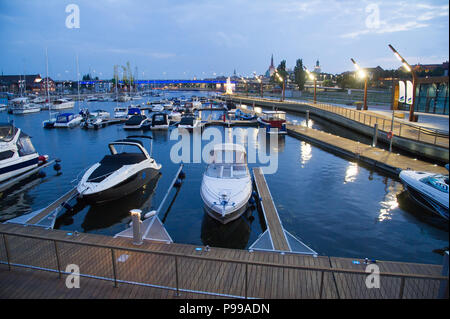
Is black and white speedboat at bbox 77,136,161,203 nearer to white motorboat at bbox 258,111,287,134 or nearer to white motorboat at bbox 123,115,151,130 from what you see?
white motorboat at bbox 258,111,287,134

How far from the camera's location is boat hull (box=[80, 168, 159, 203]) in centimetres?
1598

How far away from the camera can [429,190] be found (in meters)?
15.1

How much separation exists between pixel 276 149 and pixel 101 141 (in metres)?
21.4

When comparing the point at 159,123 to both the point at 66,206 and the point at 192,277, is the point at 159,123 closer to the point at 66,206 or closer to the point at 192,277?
the point at 66,206

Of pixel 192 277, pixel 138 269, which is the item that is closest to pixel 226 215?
pixel 192 277

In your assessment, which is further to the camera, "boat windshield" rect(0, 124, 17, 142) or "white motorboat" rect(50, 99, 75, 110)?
"white motorboat" rect(50, 99, 75, 110)

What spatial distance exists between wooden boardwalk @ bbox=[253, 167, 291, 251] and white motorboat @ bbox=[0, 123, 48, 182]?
54.2 ft

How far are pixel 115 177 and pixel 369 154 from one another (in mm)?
19910

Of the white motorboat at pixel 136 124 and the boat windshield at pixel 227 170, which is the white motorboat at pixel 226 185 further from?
the white motorboat at pixel 136 124

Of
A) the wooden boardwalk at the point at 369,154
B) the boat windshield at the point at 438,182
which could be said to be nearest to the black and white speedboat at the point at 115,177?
the boat windshield at the point at 438,182

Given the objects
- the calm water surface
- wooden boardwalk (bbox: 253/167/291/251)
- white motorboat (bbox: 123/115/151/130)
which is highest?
white motorboat (bbox: 123/115/151/130)

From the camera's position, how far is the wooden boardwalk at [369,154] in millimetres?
20938

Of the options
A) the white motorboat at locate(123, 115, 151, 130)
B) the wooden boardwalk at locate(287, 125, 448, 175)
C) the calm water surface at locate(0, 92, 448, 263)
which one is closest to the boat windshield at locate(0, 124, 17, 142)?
the calm water surface at locate(0, 92, 448, 263)
